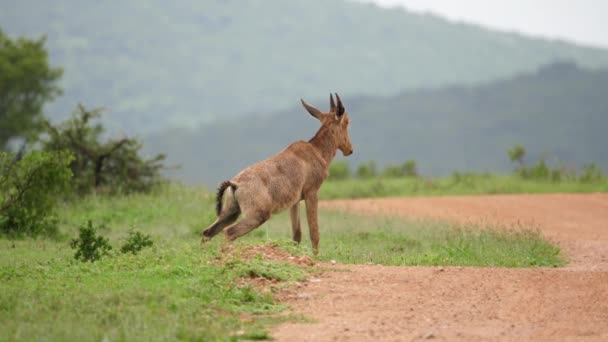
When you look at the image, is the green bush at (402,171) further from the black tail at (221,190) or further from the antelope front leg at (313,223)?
the black tail at (221,190)

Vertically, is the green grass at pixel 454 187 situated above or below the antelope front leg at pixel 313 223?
above

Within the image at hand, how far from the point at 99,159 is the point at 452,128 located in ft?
152

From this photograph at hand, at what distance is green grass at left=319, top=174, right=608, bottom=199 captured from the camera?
21078mm

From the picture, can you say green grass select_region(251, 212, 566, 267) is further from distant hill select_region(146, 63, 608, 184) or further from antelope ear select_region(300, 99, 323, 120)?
distant hill select_region(146, 63, 608, 184)

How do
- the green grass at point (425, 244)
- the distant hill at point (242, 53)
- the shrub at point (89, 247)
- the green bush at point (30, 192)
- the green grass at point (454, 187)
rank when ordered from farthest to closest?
the distant hill at point (242, 53) → the green grass at point (454, 187) → the green bush at point (30, 192) → the green grass at point (425, 244) → the shrub at point (89, 247)

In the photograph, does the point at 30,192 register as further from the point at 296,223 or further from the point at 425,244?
the point at 425,244

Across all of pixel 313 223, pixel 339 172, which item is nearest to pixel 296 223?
pixel 313 223

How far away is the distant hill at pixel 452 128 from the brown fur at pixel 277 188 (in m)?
43.7

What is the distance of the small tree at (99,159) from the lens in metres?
18.9

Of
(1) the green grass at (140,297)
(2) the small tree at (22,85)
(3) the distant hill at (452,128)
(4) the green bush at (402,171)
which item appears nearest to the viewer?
(1) the green grass at (140,297)

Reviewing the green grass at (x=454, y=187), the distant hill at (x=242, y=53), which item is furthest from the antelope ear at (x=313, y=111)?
the distant hill at (x=242, y=53)

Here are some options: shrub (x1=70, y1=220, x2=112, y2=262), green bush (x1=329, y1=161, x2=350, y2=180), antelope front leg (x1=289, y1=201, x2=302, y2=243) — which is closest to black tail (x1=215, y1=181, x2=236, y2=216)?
antelope front leg (x1=289, y1=201, x2=302, y2=243)

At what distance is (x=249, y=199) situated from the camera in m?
9.72

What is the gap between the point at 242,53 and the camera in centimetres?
7519
